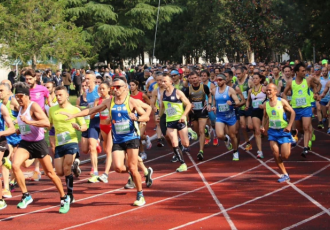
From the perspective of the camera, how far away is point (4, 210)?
9.88 meters

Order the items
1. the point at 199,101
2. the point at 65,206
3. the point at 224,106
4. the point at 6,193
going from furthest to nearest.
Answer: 1. the point at 199,101
2. the point at 224,106
3. the point at 6,193
4. the point at 65,206

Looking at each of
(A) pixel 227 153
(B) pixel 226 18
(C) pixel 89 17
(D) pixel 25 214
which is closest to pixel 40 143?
(D) pixel 25 214

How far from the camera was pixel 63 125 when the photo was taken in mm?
10234

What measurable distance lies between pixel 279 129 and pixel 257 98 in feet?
9.48

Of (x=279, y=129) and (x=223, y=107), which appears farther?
(x=223, y=107)

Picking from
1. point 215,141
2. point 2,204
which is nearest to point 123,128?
point 2,204

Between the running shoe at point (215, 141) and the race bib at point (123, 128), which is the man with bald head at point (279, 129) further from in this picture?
the running shoe at point (215, 141)

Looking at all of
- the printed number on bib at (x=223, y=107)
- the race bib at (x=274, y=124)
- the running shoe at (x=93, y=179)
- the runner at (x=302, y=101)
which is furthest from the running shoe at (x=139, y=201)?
the runner at (x=302, y=101)

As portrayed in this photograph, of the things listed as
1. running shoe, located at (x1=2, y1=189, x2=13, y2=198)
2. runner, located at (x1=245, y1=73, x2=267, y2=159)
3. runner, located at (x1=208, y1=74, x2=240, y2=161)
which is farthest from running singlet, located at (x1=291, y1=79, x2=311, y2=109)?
running shoe, located at (x1=2, y1=189, x2=13, y2=198)

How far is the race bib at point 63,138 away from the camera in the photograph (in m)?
10.1

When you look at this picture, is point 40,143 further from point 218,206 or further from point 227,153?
point 227,153

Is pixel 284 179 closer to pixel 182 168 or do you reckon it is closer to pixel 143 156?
pixel 182 168

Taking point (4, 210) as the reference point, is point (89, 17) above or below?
above

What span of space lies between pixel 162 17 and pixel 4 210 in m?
44.4
